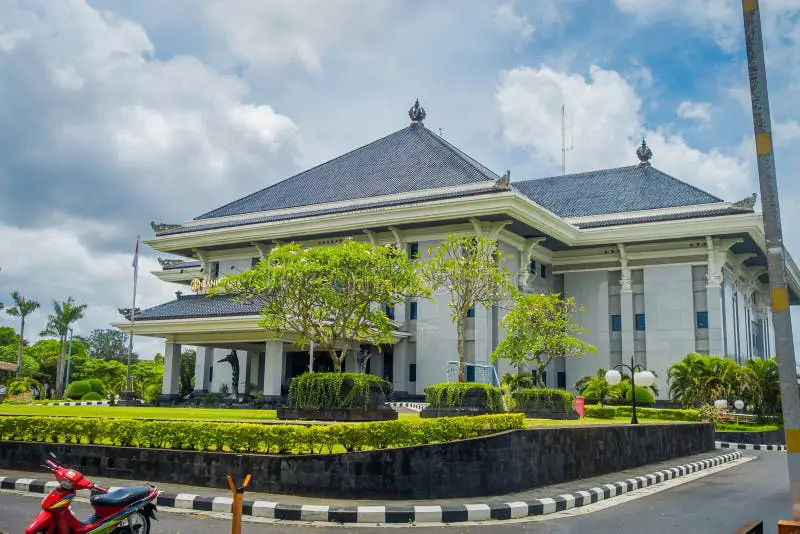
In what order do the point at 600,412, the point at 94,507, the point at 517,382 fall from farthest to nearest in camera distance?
the point at 600,412 → the point at 517,382 → the point at 94,507

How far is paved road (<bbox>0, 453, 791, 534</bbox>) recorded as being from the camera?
889 centimetres

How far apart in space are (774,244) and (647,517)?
624 cm

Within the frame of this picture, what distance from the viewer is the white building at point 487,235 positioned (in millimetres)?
31609

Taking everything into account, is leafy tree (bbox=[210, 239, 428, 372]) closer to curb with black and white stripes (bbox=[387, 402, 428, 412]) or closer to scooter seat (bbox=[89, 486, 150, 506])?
scooter seat (bbox=[89, 486, 150, 506])

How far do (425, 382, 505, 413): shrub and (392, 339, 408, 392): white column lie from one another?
1598 centimetres

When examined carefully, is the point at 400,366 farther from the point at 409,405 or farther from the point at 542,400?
the point at 542,400

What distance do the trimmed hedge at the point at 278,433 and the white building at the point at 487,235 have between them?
16.0 meters

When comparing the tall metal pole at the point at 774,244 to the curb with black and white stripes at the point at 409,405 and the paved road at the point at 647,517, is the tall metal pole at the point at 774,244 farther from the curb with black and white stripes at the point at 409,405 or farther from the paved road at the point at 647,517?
the curb with black and white stripes at the point at 409,405

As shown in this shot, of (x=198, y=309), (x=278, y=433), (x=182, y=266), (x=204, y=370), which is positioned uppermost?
(x=182, y=266)

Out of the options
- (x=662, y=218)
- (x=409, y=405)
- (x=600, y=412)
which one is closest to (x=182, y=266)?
(x=409, y=405)

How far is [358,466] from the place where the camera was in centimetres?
1062

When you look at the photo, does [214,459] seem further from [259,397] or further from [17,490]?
[259,397]

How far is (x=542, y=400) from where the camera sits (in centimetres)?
2109

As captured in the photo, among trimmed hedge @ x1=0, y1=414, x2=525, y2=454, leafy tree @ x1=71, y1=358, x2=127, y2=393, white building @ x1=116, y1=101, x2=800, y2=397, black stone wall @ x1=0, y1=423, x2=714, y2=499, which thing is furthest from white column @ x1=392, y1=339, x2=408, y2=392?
leafy tree @ x1=71, y1=358, x2=127, y2=393
